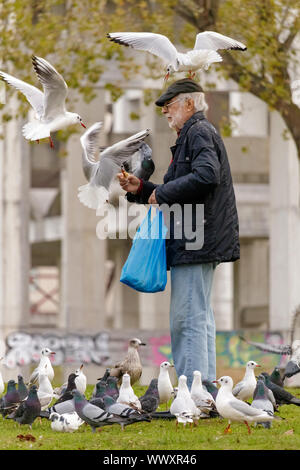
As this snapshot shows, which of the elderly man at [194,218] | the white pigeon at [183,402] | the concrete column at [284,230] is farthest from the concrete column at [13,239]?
the white pigeon at [183,402]

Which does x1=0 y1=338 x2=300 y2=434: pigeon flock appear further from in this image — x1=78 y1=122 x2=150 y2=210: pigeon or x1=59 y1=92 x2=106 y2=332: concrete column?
x1=59 y1=92 x2=106 y2=332: concrete column

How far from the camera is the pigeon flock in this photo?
6.75 meters

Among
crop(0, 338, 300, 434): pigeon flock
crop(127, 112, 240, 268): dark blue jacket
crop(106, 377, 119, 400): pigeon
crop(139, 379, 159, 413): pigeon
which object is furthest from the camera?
crop(106, 377, 119, 400): pigeon

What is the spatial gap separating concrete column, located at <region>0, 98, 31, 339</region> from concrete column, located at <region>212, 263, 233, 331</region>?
33.3 ft

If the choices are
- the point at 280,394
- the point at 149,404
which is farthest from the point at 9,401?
the point at 280,394

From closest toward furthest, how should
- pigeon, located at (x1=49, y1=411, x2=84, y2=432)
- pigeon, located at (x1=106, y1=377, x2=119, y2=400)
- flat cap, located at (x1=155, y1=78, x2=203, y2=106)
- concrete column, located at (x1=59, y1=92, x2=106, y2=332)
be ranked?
pigeon, located at (x1=49, y1=411, x2=84, y2=432), flat cap, located at (x1=155, y1=78, x2=203, y2=106), pigeon, located at (x1=106, y1=377, x2=119, y2=400), concrete column, located at (x1=59, y1=92, x2=106, y2=332)

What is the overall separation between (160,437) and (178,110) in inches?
91.8

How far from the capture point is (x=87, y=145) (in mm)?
8352

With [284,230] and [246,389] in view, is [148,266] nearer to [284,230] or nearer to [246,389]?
[246,389]

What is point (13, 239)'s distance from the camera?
2386 cm

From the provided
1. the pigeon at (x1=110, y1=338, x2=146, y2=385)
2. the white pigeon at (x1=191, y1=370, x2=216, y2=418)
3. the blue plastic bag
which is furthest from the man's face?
the pigeon at (x1=110, y1=338, x2=146, y2=385)

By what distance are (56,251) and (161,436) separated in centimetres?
4010

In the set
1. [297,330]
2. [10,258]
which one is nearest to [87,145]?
[297,330]

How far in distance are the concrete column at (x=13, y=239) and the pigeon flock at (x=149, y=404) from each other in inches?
622
